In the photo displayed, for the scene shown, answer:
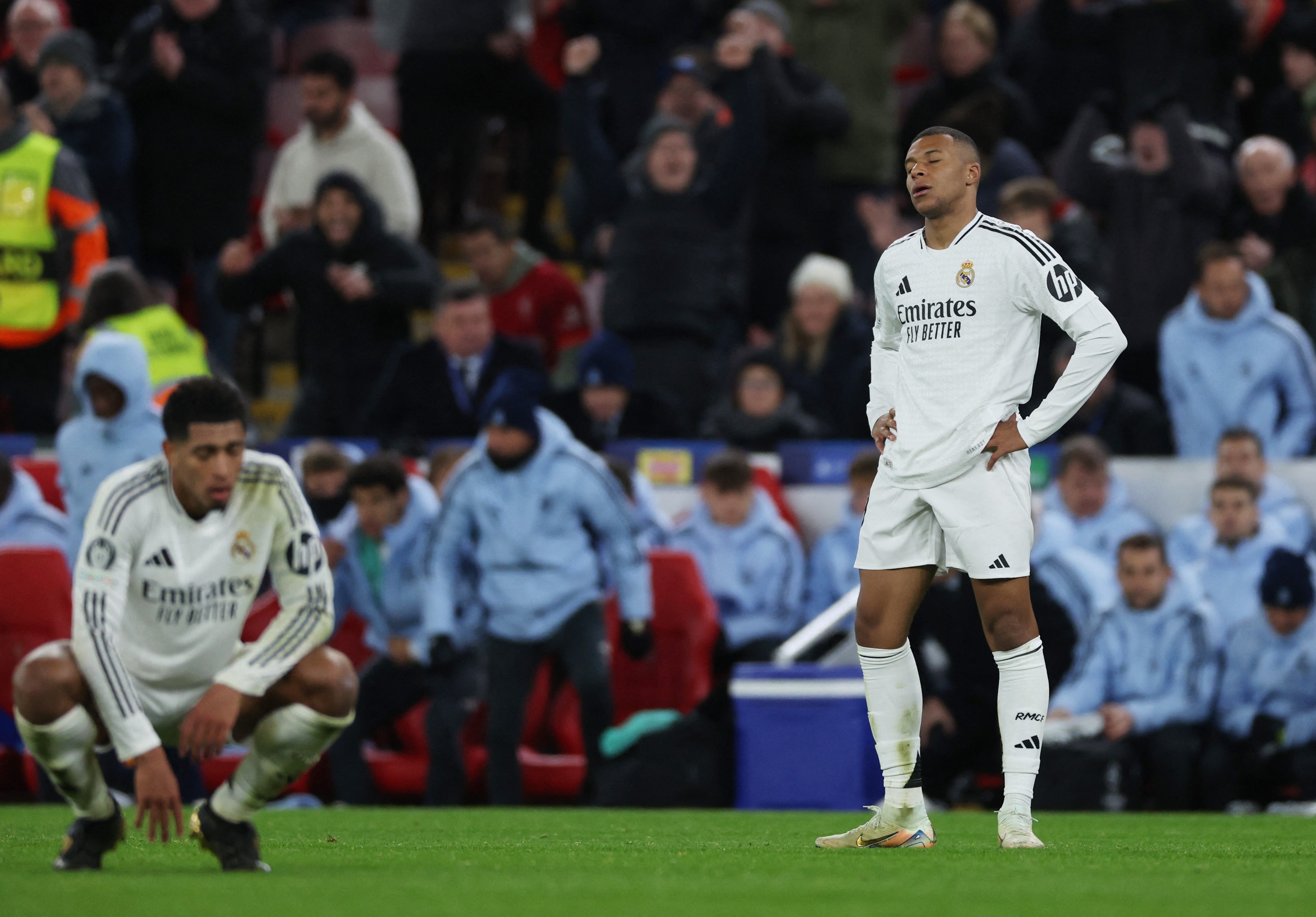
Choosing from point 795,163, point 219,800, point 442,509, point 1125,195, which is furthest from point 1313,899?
point 795,163

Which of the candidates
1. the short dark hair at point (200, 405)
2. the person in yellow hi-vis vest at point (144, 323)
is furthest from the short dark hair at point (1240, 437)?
the short dark hair at point (200, 405)

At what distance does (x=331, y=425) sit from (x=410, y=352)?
78 cm

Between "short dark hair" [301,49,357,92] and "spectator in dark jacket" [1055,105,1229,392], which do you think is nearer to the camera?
"spectator in dark jacket" [1055,105,1229,392]

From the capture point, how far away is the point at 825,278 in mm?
12898

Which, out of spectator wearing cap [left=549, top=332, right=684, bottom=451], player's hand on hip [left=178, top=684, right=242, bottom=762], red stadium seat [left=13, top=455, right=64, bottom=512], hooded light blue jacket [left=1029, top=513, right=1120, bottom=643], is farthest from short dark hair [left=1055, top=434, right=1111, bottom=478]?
player's hand on hip [left=178, top=684, right=242, bottom=762]

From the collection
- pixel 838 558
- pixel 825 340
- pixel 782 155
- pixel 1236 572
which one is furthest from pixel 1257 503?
pixel 782 155

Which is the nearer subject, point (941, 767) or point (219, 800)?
point (219, 800)

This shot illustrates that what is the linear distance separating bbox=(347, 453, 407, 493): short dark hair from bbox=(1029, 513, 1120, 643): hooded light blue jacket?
3.37 metres

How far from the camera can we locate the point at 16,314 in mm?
13156

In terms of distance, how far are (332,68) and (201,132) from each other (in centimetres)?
139

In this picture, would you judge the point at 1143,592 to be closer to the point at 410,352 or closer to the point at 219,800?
the point at 410,352

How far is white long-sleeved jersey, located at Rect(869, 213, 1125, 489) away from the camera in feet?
22.2

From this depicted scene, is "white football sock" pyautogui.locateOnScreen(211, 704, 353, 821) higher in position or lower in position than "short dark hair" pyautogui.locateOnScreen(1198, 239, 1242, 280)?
lower

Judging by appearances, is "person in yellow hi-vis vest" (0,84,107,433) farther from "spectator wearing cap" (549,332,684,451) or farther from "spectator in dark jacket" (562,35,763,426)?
"spectator in dark jacket" (562,35,763,426)
